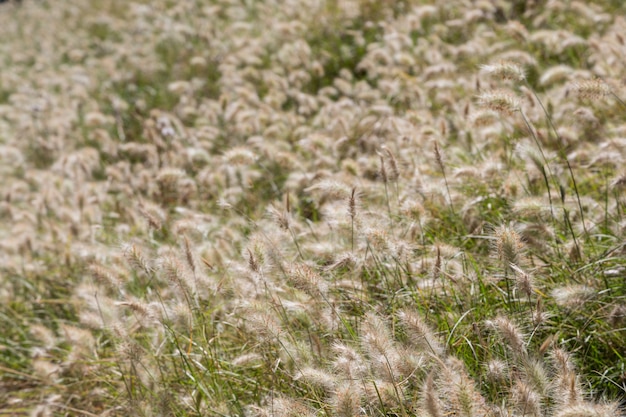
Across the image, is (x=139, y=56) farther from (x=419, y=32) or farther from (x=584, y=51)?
(x=584, y=51)

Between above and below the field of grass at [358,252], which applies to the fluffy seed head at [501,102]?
above

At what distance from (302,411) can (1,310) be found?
269 centimetres

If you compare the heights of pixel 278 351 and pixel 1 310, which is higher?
pixel 278 351

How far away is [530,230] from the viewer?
2.21m

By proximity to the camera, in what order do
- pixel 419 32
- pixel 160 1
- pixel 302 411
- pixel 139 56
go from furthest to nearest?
pixel 160 1 < pixel 139 56 < pixel 419 32 < pixel 302 411

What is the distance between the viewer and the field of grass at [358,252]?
1.73 meters

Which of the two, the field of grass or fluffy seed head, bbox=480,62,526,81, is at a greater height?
fluffy seed head, bbox=480,62,526,81

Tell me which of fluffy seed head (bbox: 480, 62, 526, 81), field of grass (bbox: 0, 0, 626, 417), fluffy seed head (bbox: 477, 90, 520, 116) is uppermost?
fluffy seed head (bbox: 480, 62, 526, 81)

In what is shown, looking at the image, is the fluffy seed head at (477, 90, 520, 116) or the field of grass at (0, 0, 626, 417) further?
the fluffy seed head at (477, 90, 520, 116)

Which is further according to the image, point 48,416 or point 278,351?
point 48,416

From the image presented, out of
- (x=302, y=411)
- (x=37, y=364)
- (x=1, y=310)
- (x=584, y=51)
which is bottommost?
(x=1, y=310)

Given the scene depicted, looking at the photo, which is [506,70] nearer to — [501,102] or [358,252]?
[501,102]

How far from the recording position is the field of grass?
1.73 metres

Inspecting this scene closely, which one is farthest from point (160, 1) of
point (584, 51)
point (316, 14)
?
point (584, 51)
